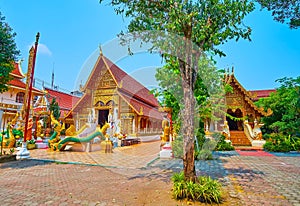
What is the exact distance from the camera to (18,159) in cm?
780

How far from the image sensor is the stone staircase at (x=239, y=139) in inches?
533

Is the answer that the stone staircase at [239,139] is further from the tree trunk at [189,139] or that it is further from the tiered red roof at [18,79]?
the tiered red roof at [18,79]

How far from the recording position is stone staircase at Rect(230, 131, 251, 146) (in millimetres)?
13526

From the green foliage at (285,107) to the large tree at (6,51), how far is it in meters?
13.7

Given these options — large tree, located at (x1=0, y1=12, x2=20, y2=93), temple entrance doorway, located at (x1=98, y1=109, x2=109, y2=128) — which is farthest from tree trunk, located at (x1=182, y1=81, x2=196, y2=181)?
temple entrance doorway, located at (x1=98, y1=109, x2=109, y2=128)

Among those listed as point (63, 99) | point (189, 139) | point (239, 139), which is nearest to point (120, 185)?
point (189, 139)

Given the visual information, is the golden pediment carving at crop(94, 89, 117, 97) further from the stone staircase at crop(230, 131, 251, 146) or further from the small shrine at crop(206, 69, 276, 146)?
the stone staircase at crop(230, 131, 251, 146)

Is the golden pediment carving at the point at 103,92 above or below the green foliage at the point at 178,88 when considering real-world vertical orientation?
above

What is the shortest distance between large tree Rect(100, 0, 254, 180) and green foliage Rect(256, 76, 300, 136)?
365 inches

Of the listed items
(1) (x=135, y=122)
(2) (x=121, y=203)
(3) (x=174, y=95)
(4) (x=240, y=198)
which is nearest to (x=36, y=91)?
(1) (x=135, y=122)

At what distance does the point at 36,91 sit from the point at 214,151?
16158mm

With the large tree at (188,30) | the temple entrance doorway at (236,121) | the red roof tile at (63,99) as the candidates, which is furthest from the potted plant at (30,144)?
the temple entrance doorway at (236,121)

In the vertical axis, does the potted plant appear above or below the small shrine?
below

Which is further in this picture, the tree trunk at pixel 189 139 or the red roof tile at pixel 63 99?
the red roof tile at pixel 63 99
